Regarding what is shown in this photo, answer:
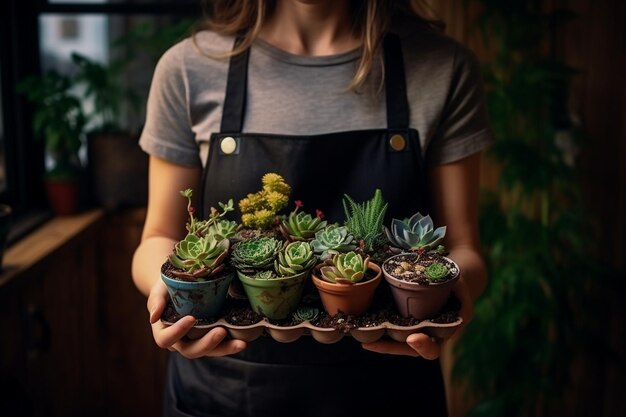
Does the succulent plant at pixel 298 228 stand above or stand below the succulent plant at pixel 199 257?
above

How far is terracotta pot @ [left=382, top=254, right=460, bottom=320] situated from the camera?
3.39 feet

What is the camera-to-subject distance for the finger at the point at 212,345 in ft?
3.46

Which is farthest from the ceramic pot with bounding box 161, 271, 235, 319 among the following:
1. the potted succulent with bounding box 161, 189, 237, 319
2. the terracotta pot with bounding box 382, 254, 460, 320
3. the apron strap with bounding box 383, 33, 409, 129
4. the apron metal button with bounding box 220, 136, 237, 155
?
the apron strap with bounding box 383, 33, 409, 129

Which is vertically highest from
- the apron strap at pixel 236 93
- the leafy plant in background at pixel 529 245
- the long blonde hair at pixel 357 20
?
the long blonde hair at pixel 357 20

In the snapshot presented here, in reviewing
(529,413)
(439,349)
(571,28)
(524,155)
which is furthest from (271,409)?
(571,28)

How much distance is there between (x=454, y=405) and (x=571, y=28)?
137 cm

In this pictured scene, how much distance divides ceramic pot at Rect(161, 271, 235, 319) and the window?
1.29 metres

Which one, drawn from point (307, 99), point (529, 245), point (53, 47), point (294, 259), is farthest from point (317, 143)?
point (53, 47)

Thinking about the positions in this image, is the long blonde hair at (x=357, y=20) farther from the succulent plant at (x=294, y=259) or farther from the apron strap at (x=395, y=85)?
the succulent plant at (x=294, y=259)

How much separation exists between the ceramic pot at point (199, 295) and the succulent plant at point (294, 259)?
0.08 meters

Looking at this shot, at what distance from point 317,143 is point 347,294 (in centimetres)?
40

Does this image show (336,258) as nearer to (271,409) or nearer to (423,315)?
(423,315)

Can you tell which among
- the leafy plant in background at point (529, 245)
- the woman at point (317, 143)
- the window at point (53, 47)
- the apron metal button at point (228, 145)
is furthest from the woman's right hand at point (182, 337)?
the leafy plant in background at point (529, 245)

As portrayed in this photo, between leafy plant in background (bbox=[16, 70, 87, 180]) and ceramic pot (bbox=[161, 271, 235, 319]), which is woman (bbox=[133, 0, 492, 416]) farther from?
leafy plant in background (bbox=[16, 70, 87, 180])
